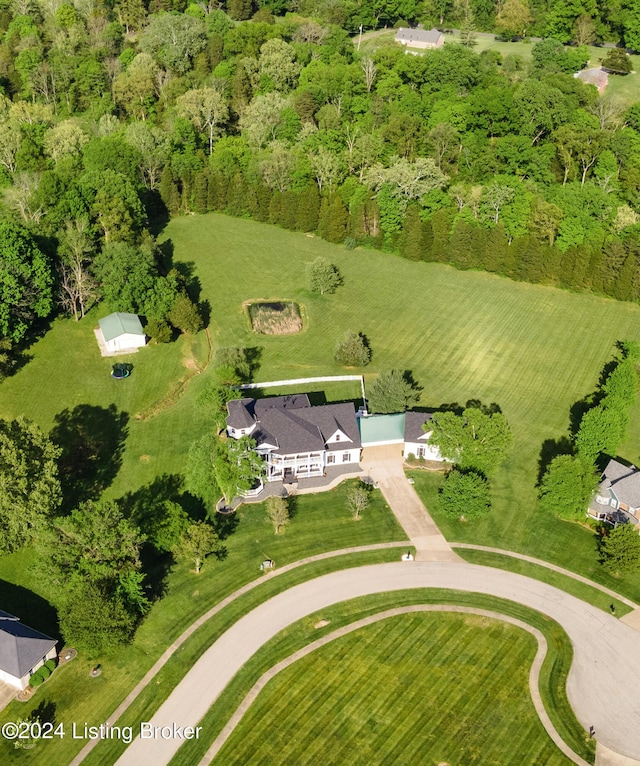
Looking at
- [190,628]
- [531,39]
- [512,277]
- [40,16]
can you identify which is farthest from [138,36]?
[190,628]

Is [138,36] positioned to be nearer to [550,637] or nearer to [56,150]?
[56,150]

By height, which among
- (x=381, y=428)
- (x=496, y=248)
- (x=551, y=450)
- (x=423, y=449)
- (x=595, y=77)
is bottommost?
(x=551, y=450)

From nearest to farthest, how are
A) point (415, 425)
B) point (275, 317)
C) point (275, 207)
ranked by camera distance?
1. point (415, 425)
2. point (275, 317)
3. point (275, 207)

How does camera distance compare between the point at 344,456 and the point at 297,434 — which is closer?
the point at 297,434

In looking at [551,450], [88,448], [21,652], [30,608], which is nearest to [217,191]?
[88,448]

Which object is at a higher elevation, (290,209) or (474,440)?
(290,209)

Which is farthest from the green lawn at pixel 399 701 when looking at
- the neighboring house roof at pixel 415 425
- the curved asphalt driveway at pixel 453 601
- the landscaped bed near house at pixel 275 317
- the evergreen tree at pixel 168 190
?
the evergreen tree at pixel 168 190

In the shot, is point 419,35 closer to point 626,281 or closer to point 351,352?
point 626,281
